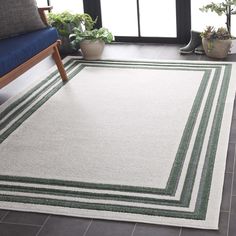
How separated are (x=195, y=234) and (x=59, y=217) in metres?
0.64

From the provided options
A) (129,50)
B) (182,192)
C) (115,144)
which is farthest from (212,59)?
(182,192)

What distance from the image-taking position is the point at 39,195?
250cm

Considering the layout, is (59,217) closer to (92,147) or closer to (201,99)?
(92,147)

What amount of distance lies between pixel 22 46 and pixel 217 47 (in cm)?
174

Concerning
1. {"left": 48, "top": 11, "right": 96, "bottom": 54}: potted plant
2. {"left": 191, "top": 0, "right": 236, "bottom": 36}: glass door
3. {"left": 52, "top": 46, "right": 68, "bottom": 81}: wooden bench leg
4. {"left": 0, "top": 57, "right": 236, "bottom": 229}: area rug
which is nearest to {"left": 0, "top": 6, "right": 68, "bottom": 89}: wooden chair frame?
{"left": 52, "top": 46, "right": 68, "bottom": 81}: wooden bench leg

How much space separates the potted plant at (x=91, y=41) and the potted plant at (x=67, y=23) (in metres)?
0.19

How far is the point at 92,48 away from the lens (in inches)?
175

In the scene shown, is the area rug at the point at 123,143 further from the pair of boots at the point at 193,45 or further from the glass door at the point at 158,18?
the glass door at the point at 158,18

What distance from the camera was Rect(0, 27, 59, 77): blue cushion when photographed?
328cm

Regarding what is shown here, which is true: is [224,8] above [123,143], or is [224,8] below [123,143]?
above

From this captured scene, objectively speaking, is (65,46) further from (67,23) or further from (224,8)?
(224,8)

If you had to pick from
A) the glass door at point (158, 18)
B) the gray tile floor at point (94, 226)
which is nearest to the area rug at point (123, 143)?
the gray tile floor at point (94, 226)

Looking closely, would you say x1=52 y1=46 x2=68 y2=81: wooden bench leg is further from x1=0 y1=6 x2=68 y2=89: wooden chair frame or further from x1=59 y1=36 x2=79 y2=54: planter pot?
x1=59 y1=36 x2=79 y2=54: planter pot

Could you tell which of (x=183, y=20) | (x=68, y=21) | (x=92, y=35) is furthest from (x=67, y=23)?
(x=183, y=20)
